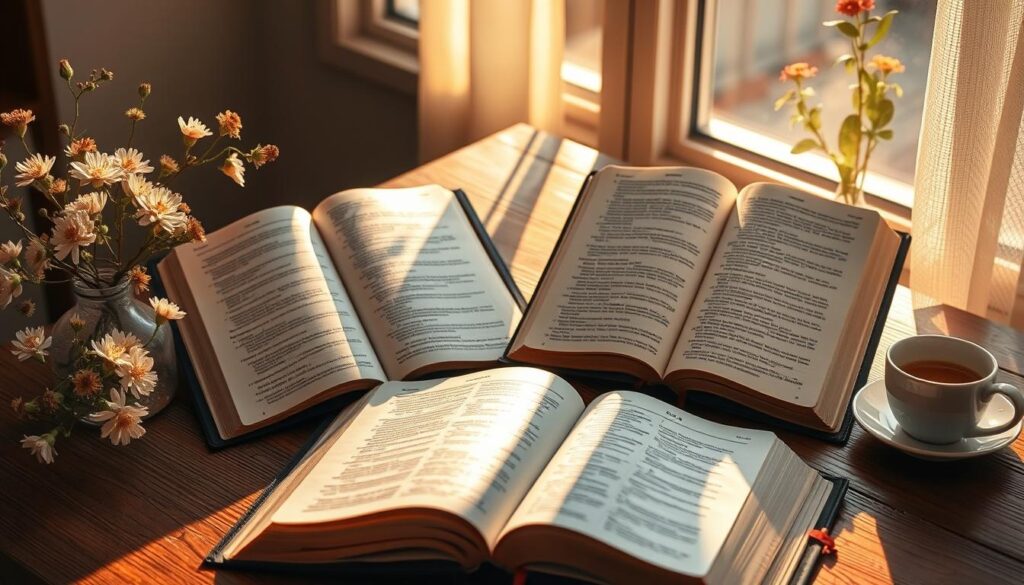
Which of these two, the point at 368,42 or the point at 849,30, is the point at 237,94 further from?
the point at 849,30

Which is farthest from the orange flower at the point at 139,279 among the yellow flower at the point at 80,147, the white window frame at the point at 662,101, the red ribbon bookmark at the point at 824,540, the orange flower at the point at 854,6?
the white window frame at the point at 662,101

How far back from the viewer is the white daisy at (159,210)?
0.95 m

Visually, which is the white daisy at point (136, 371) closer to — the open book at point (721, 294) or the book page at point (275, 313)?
the book page at point (275, 313)

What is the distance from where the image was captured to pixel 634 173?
122 cm

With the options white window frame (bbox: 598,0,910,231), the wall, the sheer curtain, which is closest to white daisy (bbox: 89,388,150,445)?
the sheer curtain

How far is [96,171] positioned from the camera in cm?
95

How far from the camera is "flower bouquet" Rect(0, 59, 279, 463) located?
937 mm

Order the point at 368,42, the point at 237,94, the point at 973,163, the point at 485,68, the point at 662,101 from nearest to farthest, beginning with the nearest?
1. the point at 973,163
2. the point at 662,101
3. the point at 485,68
4. the point at 368,42
5. the point at 237,94

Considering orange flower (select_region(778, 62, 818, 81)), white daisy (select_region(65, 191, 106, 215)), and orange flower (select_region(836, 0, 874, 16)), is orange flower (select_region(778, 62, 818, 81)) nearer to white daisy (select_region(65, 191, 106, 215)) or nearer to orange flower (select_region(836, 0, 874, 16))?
orange flower (select_region(836, 0, 874, 16))

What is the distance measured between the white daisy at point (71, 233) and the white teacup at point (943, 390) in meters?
0.66

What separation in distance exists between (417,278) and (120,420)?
13.0 inches

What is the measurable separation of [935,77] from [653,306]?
0.44 metres

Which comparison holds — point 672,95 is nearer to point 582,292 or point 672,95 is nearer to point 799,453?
point 582,292

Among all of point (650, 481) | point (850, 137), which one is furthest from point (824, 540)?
point (850, 137)
